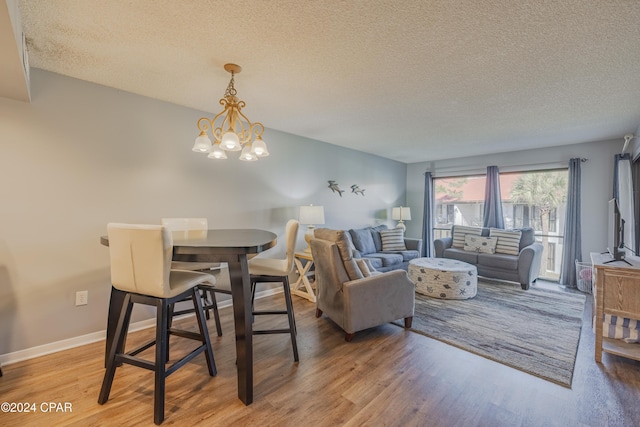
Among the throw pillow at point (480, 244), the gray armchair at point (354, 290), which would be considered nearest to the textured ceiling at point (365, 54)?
the gray armchair at point (354, 290)

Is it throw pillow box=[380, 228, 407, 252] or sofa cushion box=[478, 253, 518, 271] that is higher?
throw pillow box=[380, 228, 407, 252]

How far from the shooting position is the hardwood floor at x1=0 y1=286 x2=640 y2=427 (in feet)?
5.27

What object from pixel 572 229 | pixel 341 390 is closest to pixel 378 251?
pixel 572 229

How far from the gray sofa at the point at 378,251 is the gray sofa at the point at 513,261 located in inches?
28.3

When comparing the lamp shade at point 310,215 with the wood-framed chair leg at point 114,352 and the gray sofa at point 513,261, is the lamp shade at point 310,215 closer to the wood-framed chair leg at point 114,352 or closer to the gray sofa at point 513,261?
the wood-framed chair leg at point 114,352

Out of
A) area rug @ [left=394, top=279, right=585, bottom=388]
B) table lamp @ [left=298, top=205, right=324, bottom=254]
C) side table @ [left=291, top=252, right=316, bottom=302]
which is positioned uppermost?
table lamp @ [left=298, top=205, right=324, bottom=254]

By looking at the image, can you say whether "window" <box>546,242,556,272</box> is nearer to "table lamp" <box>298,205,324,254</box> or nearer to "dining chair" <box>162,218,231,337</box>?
"table lamp" <box>298,205,324,254</box>

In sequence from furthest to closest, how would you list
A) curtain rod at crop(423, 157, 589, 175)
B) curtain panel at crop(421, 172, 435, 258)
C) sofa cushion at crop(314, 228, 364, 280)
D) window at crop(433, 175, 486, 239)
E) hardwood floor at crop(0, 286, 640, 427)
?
curtain panel at crop(421, 172, 435, 258) < window at crop(433, 175, 486, 239) < curtain rod at crop(423, 157, 589, 175) < sofa cushion at crop(314, 228, 364, 280) < hardwood floor at crop(0, 286, 640, 427)

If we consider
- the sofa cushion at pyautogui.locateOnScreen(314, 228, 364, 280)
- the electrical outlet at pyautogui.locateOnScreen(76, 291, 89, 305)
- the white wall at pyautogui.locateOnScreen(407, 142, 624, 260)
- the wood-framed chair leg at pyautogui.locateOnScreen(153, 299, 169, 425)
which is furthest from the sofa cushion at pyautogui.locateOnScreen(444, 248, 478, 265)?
the electrical outlet at pyautogui.locateOnScreen(76, 291, 89, 305)

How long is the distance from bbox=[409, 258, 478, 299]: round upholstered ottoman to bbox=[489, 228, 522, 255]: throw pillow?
126 centimetres

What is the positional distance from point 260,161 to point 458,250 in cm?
385

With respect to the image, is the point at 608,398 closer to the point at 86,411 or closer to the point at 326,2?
the point at 326,2

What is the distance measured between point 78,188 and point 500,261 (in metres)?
5.49

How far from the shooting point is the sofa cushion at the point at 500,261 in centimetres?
439
